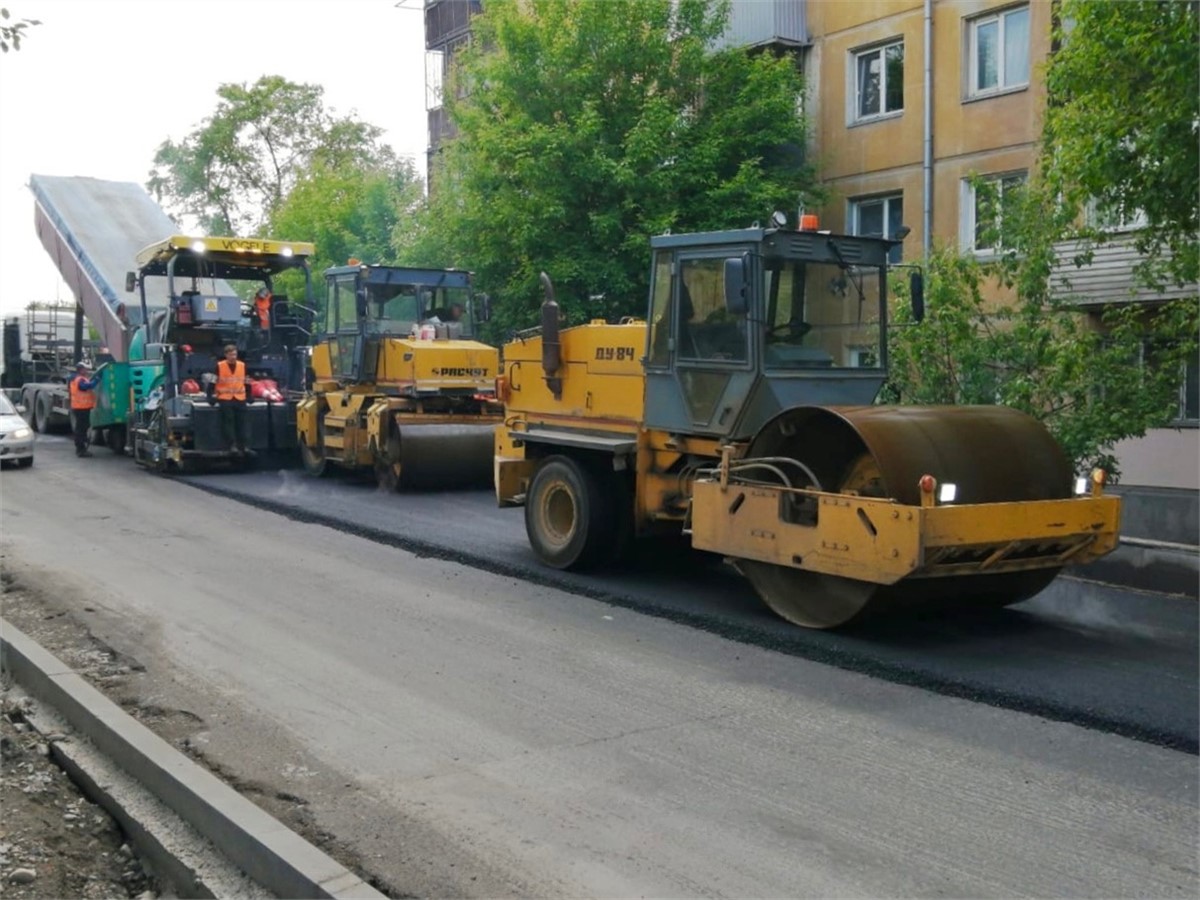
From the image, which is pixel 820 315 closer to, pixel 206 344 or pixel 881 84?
pixel 206 344

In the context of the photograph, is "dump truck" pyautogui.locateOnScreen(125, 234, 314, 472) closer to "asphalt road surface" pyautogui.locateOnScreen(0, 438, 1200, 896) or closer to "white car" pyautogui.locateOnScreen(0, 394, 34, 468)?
"white car" pyautogui.locateOnScreen(0, 394, 34, 468)

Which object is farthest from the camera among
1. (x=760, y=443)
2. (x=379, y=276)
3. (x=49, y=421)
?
(x=49, y=421)

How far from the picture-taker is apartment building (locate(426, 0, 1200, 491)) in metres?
17.2

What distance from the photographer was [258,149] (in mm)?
53406

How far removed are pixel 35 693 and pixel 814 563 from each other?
457cm

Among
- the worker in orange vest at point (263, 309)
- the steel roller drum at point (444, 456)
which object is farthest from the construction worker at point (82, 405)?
the steel roller drum at point (444, 456)

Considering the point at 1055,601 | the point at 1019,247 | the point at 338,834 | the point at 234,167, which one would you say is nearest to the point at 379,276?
the point at 1019,247

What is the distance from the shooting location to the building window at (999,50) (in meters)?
19.2

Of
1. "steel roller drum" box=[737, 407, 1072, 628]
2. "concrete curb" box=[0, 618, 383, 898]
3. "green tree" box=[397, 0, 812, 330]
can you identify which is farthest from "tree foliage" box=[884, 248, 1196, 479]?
"green tree" box=[397, 0, 812, 330]

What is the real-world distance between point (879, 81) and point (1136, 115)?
12.9 m

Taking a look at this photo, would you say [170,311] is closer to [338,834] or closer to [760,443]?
[760,443]

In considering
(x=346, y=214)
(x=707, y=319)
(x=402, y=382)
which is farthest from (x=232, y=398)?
(x=346, y=214)

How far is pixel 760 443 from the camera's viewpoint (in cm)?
903

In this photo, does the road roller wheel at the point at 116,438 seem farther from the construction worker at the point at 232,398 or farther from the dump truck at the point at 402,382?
the dump truck at the point at 402,382
